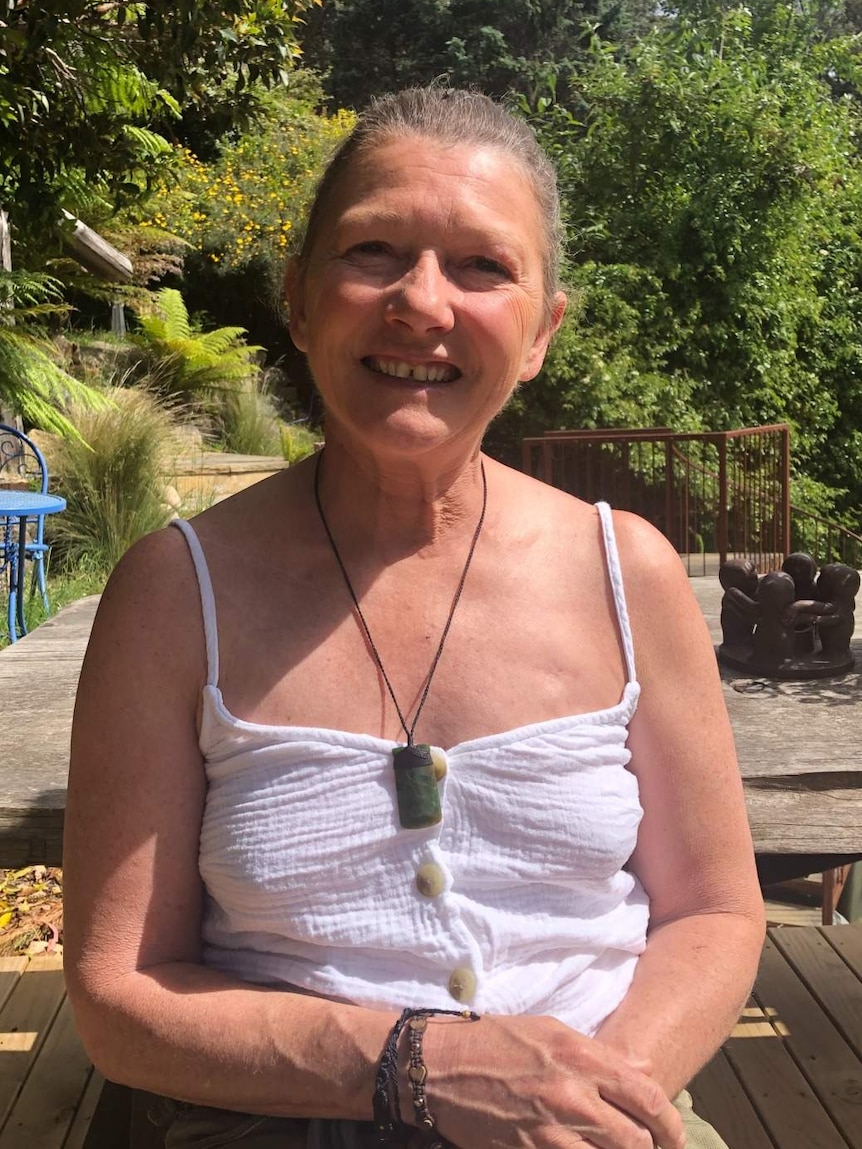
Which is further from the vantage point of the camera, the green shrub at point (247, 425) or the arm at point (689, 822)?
the green shrub at point (247, 425)

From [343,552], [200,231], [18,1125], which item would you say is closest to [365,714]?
[343,552]

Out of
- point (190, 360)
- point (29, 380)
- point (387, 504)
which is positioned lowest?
point (387, 504)

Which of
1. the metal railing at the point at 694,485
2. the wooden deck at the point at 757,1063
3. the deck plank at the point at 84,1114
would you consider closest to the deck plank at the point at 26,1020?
the wooden deck at the point at 757,1063

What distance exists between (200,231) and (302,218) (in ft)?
46.2

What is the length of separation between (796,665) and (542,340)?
1032 mm

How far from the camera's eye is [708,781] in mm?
1412

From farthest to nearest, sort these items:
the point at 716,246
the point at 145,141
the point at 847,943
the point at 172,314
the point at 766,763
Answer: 1. the point at 172,314
2. the point at 716,246
3. the point at 145,141
4. the point at 847,943
5. the point at 766,763

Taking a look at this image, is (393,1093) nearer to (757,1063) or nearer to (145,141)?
(757,1063)

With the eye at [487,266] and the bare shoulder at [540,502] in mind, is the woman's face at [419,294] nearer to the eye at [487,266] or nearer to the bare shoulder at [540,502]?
the eye at [487,266]

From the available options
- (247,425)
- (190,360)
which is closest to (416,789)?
(247,425)

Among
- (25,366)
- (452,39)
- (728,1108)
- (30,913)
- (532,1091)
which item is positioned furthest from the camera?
(452,39)

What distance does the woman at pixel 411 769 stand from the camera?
3.95ft

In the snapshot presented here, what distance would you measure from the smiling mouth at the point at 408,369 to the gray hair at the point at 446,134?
0.68ft

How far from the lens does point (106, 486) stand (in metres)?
7.62
